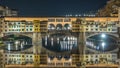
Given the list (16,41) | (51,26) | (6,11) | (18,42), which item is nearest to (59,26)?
(51,26)

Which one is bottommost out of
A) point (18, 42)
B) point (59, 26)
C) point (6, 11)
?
point (18, 42)

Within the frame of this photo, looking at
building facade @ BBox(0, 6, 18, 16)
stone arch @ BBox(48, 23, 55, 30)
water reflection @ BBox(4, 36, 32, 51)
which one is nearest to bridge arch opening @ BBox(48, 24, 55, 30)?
stone arch @ BBox(48, 23, 55, 30)

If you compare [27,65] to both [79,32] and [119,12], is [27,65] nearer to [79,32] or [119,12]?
[79,32]

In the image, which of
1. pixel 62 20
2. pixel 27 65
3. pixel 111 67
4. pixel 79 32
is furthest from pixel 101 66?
pixel 62 20

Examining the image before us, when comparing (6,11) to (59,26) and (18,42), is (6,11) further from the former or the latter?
(59,26)

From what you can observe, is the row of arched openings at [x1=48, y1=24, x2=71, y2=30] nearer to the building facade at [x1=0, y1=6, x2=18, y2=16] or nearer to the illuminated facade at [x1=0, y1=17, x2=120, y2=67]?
the illuminated facade at [x1=0, y1=17, x2=120, y2=67]

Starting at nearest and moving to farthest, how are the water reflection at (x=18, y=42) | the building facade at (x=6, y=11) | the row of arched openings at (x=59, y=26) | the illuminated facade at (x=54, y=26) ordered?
the illuminated facade at (x=54, y=26), the water reflection at (x=18, y=42), the row of arched openings at (x=59, y=26), the building facade at (x=6, y=11)

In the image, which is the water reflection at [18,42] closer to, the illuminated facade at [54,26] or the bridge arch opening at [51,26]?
the illuminated facade at [54,26]

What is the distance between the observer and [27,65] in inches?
822

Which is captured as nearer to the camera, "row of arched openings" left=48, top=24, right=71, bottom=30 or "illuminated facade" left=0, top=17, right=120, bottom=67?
"illuminated facade" left=0, top=17, right=120, bottom=67

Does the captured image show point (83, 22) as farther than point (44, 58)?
Yes

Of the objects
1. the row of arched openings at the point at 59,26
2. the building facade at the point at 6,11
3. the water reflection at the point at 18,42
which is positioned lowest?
the water reflection at the point at 18,42

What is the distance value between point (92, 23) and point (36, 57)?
37.0 ft

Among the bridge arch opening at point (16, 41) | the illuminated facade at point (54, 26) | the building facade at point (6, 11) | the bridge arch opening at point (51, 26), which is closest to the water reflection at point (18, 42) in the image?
the bridge arch opening at point (16, 41)
